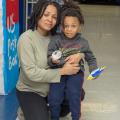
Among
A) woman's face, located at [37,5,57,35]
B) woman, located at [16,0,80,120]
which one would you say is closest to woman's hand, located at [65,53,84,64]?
woman, located at [16,0,80,120]

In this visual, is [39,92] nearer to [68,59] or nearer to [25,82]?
[25,82]

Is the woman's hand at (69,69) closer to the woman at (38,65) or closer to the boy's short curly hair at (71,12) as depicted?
the woman at (38,65)

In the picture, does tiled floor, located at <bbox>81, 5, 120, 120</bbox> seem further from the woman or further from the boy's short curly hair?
the boy's short curly hair

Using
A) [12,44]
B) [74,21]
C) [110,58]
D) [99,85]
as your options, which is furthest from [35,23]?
[110,58]

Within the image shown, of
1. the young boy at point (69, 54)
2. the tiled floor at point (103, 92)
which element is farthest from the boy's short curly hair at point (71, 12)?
the tiled floor at point (103, 92)

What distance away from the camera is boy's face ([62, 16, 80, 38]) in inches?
86.0

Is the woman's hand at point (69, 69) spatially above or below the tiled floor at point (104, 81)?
above

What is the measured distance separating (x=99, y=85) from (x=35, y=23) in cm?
154

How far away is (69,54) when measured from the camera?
2230 millimetres

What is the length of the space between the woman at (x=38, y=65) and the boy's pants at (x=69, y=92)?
5 centimetres

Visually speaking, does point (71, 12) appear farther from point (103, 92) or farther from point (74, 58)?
point (103, 92)

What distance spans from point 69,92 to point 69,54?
23 cm

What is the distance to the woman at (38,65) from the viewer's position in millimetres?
2184

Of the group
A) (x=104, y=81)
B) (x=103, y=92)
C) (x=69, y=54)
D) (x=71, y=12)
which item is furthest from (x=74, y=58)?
(x=104, y=81)
